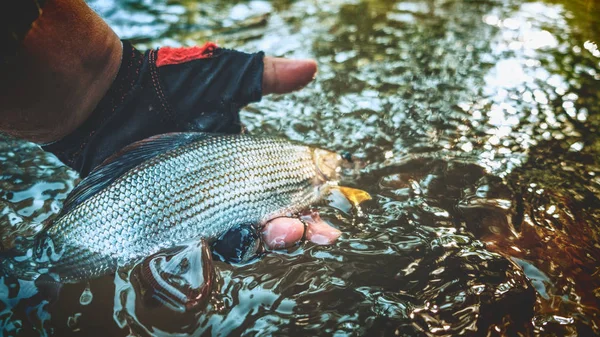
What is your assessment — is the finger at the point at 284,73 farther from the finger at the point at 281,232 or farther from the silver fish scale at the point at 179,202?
the finger at the point at 281,232

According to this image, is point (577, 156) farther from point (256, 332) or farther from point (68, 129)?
point (68, 129)

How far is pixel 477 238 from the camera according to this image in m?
3.04

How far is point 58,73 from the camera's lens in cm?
252

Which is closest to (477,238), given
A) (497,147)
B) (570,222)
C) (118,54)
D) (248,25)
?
(570,222)

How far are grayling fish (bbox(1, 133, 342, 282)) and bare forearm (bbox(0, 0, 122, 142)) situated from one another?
473 millimetres

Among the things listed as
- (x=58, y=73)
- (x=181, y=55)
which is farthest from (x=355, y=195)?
(x=58, y=73)

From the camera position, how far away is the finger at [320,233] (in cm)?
300

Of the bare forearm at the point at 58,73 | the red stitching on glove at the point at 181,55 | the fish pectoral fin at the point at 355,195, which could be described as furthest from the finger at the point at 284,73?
the bare forearm at the point at 58,73

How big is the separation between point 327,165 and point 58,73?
2147mm

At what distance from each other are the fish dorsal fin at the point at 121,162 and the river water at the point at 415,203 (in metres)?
0.58

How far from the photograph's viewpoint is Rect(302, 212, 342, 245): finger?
2998mm

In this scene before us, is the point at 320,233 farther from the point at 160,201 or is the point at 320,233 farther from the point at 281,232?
the point at 160,201

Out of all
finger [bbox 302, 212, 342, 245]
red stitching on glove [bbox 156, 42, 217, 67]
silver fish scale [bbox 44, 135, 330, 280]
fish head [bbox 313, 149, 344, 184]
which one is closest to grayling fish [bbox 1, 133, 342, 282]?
silver fish scale [bbox 44, 135, 330, 280]

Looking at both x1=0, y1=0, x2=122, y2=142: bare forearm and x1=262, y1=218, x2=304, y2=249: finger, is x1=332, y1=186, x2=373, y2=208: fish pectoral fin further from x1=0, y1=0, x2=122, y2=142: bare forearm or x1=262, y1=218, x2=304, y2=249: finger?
x1=0, y1=0, x2=122, y2=142: bare forearm
